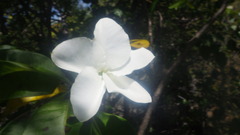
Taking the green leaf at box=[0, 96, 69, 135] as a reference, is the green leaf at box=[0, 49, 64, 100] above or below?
above

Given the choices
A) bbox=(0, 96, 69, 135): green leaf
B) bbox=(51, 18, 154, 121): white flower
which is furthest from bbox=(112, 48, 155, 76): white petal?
bbox=(0, 96, 69, 135): green leaf

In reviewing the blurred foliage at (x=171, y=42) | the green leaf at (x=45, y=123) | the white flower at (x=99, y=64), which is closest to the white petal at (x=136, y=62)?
the white flower at (x=99, y=64)

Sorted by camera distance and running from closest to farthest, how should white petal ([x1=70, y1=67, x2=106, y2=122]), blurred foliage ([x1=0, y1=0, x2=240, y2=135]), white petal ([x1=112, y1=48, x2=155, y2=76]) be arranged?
white petal ([x1=70, y1=67, x2=106, y2=122])
white petal ([x1=112, y1=48, x2=155, y2=76])
blurred foliage ([x1=0, y1=0, x2=240, y2=135])

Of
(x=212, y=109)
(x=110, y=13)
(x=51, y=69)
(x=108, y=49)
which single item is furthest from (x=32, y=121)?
(x=212, y=109)

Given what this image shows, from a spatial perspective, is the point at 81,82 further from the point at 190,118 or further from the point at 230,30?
A: the point at 190,118

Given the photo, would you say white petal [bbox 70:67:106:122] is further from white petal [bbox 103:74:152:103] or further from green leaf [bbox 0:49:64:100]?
green leaf [bbox 0:49:64:100]

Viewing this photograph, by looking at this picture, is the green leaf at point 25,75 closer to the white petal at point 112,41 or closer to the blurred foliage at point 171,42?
the white petal at point 112,41
